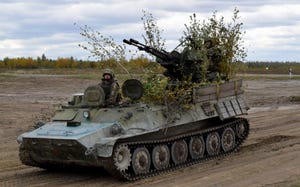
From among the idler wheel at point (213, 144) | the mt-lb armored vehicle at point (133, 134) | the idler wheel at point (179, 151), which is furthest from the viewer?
the idler wheel at point (213, 144)

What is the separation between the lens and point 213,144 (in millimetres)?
14852

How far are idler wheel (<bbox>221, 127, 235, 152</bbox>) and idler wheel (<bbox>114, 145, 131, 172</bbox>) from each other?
386 cm

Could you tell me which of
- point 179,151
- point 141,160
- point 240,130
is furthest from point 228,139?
point 141,160

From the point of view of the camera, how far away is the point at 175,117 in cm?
1350

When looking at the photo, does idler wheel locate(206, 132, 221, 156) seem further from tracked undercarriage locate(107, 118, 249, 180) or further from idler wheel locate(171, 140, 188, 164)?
idler wheel locate(171, 140, 188, 164)

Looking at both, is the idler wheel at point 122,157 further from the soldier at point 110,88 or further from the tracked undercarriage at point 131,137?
the soldier at point 110,88

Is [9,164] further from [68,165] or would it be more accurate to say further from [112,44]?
[112,44]

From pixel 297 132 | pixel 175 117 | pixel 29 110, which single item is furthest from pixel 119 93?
pixel 29 110

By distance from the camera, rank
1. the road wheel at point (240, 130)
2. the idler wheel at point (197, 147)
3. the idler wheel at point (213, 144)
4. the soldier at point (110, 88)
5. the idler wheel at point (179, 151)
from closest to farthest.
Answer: the soldier at point (110, 88), the idler wheel at point (179, 151), the idler wheel at point (197, 147), the idler wheel at point (213, 144), the road wheel at point (240, 130)

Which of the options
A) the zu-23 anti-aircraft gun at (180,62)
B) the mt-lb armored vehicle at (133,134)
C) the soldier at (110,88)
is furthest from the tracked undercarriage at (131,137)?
the zu-23 anti-aircraft gun at (180,62)

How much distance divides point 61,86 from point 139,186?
2826cm

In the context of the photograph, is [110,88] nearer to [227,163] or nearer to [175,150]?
[175,150]

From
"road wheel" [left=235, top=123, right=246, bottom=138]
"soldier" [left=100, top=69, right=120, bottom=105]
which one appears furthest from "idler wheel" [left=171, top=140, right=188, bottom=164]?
"road wheel" [left=235, top=123, right=246, bottom=138]

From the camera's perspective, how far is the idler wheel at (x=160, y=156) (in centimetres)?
1284
